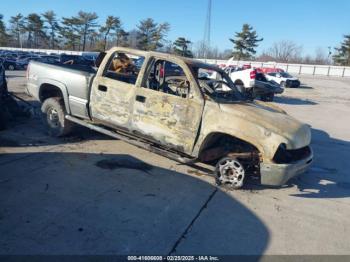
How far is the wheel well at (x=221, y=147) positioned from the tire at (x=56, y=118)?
10.3 feet

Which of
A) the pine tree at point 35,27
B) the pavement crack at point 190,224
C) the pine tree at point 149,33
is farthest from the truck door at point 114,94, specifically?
the pine tree at point 35,27

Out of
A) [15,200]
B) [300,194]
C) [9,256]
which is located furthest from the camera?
[300,194]

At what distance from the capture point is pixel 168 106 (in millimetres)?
5832

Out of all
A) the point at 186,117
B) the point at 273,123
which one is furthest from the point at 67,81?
the point at 273,123

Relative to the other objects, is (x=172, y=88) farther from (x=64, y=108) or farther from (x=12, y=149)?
(x=12, y=149)

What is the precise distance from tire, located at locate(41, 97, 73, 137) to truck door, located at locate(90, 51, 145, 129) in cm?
92

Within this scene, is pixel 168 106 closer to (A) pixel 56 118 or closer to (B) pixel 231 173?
(B) pixel 231 173

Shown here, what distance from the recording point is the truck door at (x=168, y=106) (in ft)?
18.7

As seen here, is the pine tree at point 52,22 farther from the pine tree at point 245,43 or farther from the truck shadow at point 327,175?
the truck shadow at point 327,175

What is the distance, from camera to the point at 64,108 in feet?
24.6

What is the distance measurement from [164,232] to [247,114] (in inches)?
89.7

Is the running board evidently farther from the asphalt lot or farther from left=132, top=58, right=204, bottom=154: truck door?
the asphalt lot

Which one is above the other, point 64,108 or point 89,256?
point 64,108

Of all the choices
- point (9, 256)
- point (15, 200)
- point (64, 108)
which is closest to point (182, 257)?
point (9, 256)
